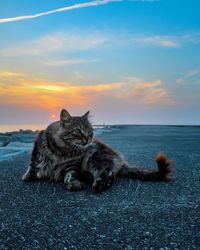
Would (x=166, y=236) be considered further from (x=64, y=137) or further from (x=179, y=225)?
(x=64, y=137)

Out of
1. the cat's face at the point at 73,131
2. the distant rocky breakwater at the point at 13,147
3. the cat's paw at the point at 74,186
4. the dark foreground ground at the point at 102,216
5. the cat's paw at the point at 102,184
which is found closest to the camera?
the dark foreground ground at the point at 102,216

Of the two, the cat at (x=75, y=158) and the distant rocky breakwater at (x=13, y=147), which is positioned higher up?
the cat at (x=75, y=158)

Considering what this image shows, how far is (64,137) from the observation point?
4.93 meters

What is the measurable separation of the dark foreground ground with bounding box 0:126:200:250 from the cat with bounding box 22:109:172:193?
202mm

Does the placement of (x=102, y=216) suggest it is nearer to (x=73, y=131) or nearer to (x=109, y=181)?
(x=109, y=181)

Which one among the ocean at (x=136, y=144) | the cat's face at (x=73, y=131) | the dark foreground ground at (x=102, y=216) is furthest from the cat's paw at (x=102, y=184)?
the ocean at (x=136, y=144)

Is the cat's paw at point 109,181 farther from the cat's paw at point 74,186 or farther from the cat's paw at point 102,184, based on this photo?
the cat's paw at point 74,186

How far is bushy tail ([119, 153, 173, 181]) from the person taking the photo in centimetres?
460

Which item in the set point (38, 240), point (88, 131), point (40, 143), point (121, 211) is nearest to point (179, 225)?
point (121, 211)

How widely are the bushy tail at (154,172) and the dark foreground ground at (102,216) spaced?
156 mm

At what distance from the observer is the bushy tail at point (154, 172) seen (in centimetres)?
460

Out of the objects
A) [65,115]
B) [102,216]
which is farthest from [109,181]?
[65,115]

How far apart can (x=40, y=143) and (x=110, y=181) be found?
1.46 meters

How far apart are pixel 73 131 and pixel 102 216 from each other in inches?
76.2
